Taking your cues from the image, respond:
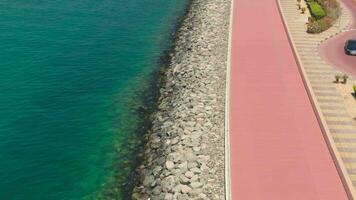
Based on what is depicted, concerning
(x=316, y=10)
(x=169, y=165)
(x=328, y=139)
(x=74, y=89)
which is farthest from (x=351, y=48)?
(x=74, y=89)

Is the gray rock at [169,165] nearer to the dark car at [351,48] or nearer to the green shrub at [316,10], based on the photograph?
the dark car at [351,48]

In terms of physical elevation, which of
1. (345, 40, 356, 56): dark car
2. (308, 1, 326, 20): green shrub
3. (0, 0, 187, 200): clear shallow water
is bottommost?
(0, 0, 187, 200): clear shallow water

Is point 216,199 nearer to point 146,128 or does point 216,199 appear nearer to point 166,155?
point 166,155

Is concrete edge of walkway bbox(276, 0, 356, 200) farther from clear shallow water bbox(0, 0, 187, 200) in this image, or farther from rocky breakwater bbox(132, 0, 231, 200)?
clear shallow water bbox(0, 0, 187, 200)

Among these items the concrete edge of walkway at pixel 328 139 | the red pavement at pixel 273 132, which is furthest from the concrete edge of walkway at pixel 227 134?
the concrete edge of walkway at pixel 328 139

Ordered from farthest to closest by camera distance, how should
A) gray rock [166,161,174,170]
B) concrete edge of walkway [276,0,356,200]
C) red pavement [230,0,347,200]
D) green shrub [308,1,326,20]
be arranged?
green shrub [308,1,326,20], gray rock [166,161,174,170], red pavement [230,0,347,200], concrete edge of walkway [276,0,356,200]

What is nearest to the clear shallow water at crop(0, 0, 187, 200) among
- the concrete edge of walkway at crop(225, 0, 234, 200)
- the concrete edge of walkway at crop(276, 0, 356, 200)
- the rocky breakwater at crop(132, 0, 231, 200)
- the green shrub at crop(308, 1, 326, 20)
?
the rocky breakwater at crop(132, 0, 231, 200)

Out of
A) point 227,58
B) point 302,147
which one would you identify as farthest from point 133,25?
point 302,147
